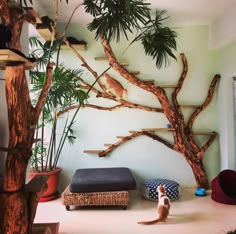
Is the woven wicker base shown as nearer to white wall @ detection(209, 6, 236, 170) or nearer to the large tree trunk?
the large tree trunk

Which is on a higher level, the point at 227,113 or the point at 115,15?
the point at 115,15

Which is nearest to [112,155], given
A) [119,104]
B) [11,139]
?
[119,104]

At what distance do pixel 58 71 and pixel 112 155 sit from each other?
5.32 feet

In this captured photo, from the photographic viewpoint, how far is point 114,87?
4094mm

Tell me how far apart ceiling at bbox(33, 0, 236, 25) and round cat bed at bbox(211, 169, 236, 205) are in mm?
2294

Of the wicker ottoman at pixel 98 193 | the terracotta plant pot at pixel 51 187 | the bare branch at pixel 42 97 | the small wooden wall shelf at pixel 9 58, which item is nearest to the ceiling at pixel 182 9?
the bare branch at pixel 42 97

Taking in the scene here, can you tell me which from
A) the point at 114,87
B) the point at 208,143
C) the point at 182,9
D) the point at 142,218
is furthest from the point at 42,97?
the point at 208,143

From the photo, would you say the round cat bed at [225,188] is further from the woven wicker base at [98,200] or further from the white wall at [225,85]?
the woven wicker base at [98,200]

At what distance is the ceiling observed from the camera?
11.0 feet

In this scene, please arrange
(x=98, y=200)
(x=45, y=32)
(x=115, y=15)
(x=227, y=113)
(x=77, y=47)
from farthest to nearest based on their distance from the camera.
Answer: (x=77, y=47) < (x=227, y=113) < (x=45, y=32) < (x=98, y=200) < (x=115, y=15)

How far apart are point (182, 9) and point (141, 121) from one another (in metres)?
1.77

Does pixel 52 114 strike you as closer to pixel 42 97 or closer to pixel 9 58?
pixel 42 97

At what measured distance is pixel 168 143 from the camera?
414 cm

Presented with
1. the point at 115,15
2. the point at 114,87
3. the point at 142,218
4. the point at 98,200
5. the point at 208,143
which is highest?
the point at 115,15
